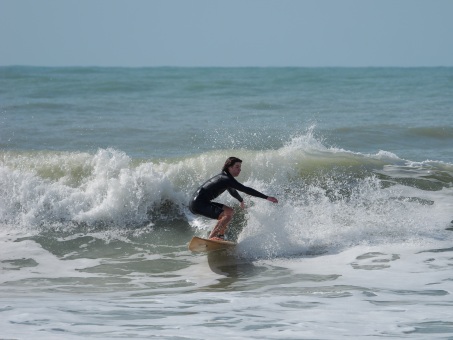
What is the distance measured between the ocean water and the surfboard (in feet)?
0.51

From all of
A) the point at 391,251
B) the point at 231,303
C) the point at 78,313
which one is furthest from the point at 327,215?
the point at 78,313

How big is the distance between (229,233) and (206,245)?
57.3 inches

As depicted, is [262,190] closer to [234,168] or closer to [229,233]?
[229,233]

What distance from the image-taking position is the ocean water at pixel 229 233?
7645 millimetres

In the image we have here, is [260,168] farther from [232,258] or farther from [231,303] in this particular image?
[231,303]

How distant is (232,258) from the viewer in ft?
34.3

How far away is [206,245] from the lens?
1034 centimetres

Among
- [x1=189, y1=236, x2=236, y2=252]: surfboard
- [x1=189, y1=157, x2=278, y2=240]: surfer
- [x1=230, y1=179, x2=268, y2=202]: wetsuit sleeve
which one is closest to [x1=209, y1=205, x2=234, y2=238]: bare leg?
[x1=189, y1=157, x2=278, y2=240]: surfer

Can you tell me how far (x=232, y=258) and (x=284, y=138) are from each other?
25.1ft

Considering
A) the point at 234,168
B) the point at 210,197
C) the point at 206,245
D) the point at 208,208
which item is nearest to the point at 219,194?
the point at 210,197

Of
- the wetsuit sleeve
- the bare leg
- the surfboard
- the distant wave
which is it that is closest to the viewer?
the wetsuit sleeve

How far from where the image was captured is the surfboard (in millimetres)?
10242

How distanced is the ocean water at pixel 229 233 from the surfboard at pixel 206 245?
15 centimetres

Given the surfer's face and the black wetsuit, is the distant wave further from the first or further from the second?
the surfer's face
